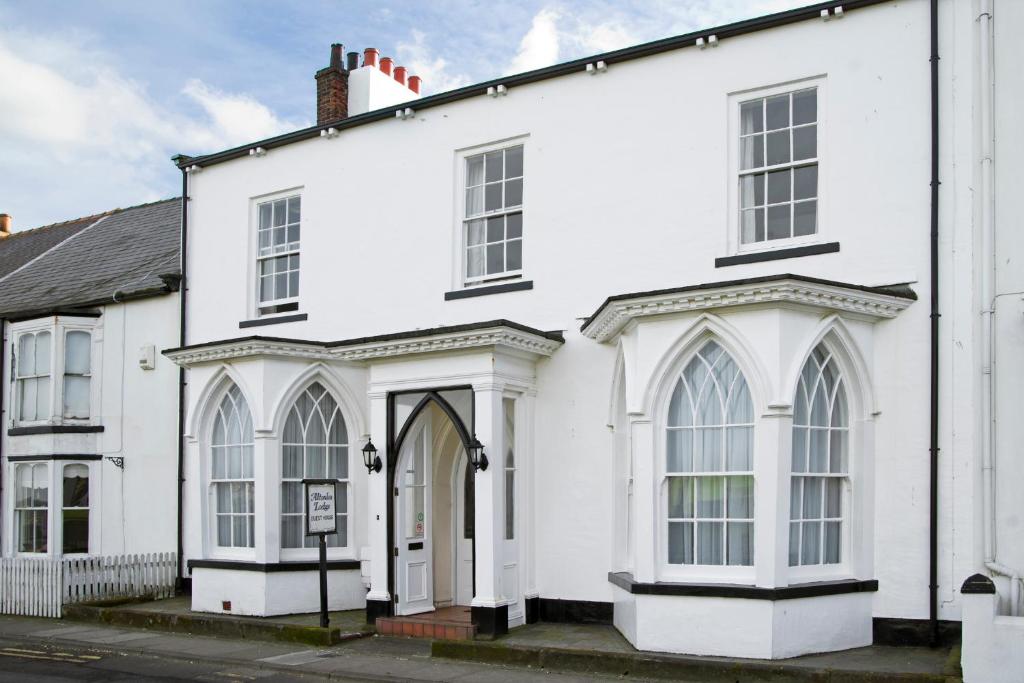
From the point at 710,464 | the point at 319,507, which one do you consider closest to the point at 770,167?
the point at 710,464

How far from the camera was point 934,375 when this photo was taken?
10.6 meters

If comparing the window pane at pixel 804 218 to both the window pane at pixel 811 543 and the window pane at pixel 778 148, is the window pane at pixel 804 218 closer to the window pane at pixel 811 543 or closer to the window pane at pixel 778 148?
the window pane at pixel 778 148

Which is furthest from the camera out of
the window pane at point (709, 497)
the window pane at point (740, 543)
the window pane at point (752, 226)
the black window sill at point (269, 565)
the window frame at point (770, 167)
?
the black window sill at point (269, 565)

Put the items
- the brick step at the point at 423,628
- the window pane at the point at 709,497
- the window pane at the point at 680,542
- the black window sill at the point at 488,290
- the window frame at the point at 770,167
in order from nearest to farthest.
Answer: the window pane at the point at 709,497
the window pane at the point at 680,542
the window frame at the point at 770,167
the brick step at the point at 423,628
the black window sill at the point at 488,290

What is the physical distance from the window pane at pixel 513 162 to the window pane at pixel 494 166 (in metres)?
0.09

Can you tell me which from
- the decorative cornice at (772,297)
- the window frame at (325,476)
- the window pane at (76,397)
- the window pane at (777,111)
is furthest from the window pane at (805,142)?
the window pane at (76,397)

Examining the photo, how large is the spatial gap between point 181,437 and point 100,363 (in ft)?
6.72

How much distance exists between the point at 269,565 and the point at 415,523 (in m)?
2.18

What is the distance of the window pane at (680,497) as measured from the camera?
11.0 m

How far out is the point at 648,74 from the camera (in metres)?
12.7

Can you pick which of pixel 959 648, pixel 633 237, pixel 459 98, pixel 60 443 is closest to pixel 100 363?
pixel 60 443

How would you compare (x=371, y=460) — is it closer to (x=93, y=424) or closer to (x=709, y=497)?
(x=709, y=497)

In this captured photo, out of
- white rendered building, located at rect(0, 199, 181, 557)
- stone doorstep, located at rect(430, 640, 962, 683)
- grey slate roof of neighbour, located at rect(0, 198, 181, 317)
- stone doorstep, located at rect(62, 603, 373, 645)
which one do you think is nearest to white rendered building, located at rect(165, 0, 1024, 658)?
stone doorstep, located at rect(430, 640, 962, 683)

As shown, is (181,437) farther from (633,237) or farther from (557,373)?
(633,237)
